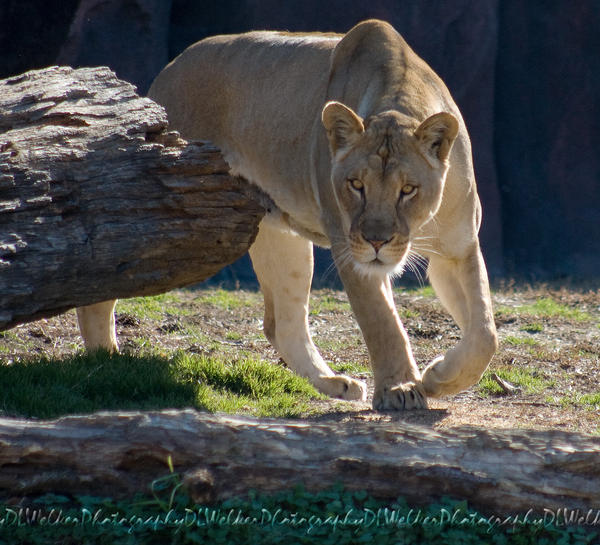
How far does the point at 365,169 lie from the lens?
435 cm

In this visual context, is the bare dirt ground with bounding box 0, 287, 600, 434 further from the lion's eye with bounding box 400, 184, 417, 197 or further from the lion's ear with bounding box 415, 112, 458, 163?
the lion's ear with bounding box 415, 112, 458, 163

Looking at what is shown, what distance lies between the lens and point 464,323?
4918mm

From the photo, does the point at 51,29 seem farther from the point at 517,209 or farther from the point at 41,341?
the point at 517,209

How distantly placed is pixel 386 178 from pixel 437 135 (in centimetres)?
36

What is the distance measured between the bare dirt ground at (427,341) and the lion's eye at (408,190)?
1045mm

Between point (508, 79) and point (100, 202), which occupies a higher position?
point (100, 202)

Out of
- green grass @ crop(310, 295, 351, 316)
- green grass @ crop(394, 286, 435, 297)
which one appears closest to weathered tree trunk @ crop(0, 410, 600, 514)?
green grass @ crop(310, 295, 351, 316)

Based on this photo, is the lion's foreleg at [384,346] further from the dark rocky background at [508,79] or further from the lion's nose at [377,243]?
the dark rocky background at [508,79]

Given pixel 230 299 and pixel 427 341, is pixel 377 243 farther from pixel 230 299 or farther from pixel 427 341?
pixel 230 299

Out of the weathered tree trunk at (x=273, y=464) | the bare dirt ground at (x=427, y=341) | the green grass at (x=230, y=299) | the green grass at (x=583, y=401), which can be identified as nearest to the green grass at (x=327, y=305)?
the bare dirt ground at (x=427, y=341)

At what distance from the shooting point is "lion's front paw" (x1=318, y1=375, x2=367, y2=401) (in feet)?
17.9

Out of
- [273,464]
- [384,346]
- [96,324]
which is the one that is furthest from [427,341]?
[273,464]

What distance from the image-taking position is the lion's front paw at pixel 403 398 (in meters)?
4.56

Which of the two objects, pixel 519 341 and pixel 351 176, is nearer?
pixel 351 176
